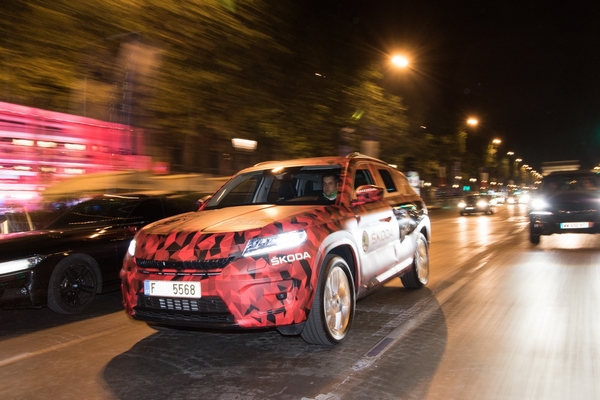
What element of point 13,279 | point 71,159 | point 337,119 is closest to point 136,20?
point 71,159

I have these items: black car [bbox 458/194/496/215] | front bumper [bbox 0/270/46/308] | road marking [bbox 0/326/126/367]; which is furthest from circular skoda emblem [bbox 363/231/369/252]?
black car [bbox 458/194/496/215]

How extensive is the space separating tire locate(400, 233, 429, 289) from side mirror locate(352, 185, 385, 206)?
2.07 meters

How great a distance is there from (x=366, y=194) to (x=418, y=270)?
8.16 ft

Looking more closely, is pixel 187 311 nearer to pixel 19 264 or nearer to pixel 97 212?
pixel 19 264

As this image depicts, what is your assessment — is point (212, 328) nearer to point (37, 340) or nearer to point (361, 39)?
point (37, 340)

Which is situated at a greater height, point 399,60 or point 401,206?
point 399,60

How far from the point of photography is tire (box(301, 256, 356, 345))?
4551 mm

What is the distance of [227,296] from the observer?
4.13 meters

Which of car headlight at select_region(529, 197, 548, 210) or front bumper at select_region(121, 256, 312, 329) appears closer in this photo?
front bumper at select_region(121, 256, 312, 329)

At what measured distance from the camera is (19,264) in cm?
603

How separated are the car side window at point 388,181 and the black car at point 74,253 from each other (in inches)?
132

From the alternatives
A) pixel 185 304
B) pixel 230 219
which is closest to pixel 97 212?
pixel 230 219

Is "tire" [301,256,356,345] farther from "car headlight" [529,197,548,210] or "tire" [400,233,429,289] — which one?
"car headlight" [529,197,548,210]

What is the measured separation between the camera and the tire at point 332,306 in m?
4.55
